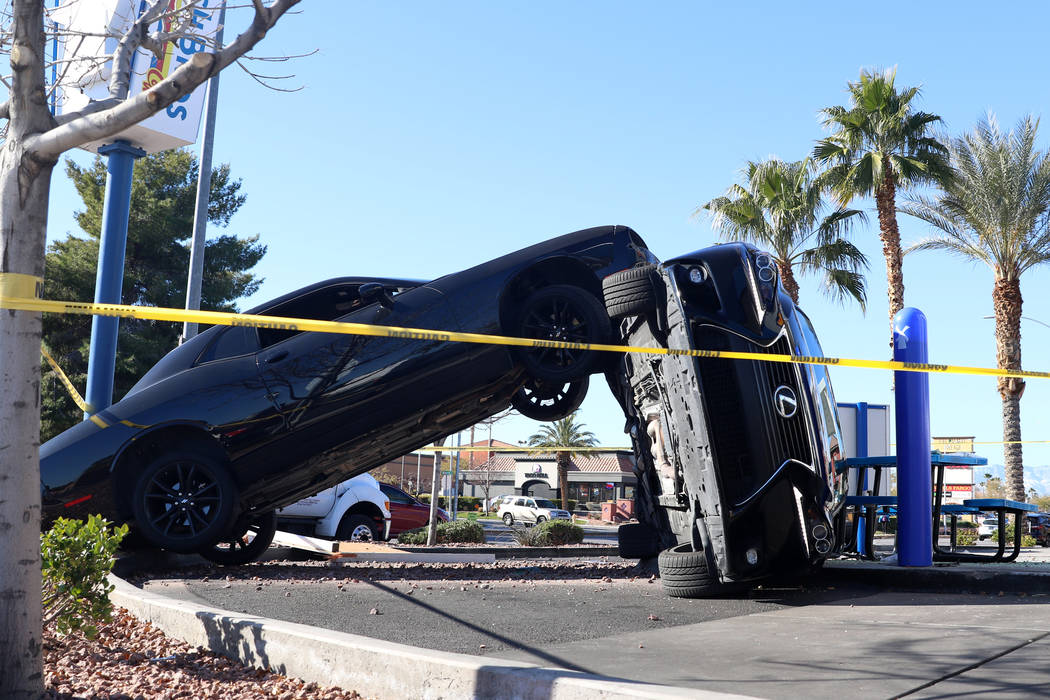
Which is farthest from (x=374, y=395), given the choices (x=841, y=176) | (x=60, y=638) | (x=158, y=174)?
(x=158, y=174)

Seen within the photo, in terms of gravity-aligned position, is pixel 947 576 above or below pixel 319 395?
below

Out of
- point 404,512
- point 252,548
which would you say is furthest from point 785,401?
point 404,512

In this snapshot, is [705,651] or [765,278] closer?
[705,651]

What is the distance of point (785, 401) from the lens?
5.83 metres

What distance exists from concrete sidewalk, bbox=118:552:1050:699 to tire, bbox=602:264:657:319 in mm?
2045

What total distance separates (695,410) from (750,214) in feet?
62.9

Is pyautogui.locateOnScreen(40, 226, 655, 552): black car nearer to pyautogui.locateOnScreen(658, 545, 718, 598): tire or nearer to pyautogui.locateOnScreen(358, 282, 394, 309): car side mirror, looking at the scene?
pyautogui.locateOnScreen(358, 282, 394, 309): car side mirror

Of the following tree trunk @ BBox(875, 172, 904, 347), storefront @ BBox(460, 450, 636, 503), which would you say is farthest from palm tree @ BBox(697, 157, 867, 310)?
storefront @ BBox(460, 450, 636, 503)

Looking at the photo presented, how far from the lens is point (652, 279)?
6.29m

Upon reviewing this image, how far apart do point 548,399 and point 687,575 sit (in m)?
2.42

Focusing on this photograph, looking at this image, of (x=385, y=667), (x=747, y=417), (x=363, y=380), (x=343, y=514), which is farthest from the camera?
(x=343, y=514)

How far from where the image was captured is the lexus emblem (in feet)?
19.0

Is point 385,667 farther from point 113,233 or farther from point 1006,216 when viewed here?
point 1006,216

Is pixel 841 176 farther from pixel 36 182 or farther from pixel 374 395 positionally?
A: pixel 36 182
